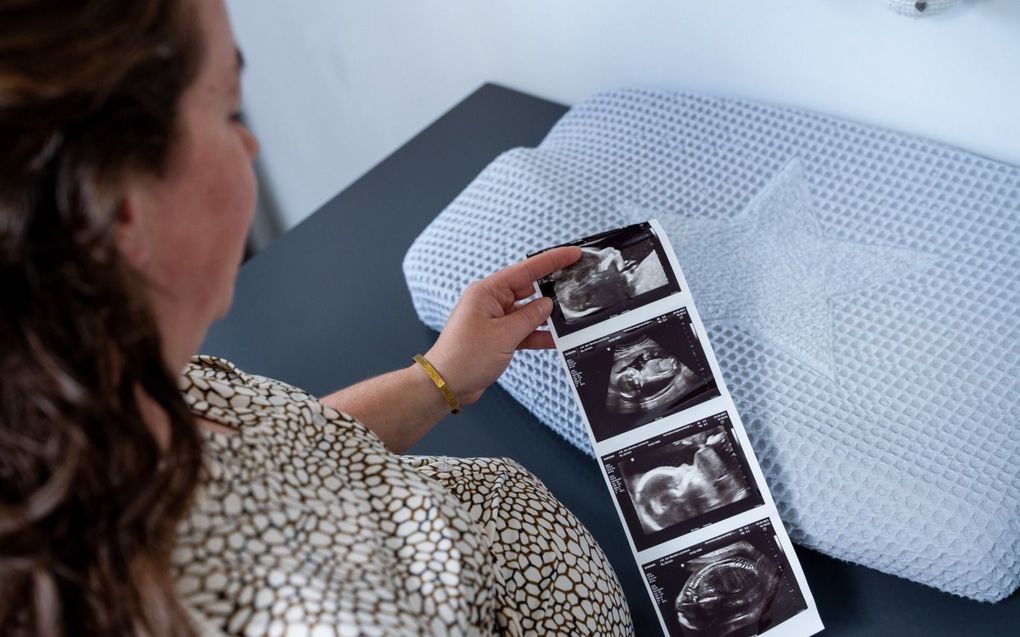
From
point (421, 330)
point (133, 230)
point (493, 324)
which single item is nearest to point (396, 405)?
point (493, 324)

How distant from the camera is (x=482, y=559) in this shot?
2.61 feet

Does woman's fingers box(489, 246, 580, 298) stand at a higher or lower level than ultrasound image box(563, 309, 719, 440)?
higher

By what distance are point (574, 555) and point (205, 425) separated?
1.15ft

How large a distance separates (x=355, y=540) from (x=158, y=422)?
169 millimetres

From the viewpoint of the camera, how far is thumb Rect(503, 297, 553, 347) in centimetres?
102

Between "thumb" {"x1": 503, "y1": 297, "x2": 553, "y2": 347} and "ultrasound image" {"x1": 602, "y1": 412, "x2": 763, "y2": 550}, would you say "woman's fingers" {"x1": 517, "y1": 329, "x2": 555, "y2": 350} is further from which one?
"ultrasound image" {"x1": 602, "y1": 412, "x2": 763, "y2": 550}

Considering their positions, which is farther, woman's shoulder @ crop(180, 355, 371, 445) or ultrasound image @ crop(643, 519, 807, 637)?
ultrasound image @ crop(643, 519, 807, 637)

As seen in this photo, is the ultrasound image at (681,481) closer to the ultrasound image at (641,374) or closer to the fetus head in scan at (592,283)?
the ultrasound image at (641,374)

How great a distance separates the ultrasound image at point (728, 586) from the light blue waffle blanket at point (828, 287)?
0.17 ft

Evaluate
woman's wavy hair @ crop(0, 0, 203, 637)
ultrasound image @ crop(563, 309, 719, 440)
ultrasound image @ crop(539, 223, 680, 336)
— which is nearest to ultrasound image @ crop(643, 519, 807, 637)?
ultrasound image @ crop(563, 309, 719, 440)

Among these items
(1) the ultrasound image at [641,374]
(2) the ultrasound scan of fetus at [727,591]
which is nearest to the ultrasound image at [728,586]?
(2) the ultrasound scan of fetus at [727,591]

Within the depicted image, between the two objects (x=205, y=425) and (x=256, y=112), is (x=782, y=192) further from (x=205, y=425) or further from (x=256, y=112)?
(x=256, y=112)

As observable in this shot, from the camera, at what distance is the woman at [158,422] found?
0.56 metres

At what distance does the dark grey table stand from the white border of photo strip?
4 cm
